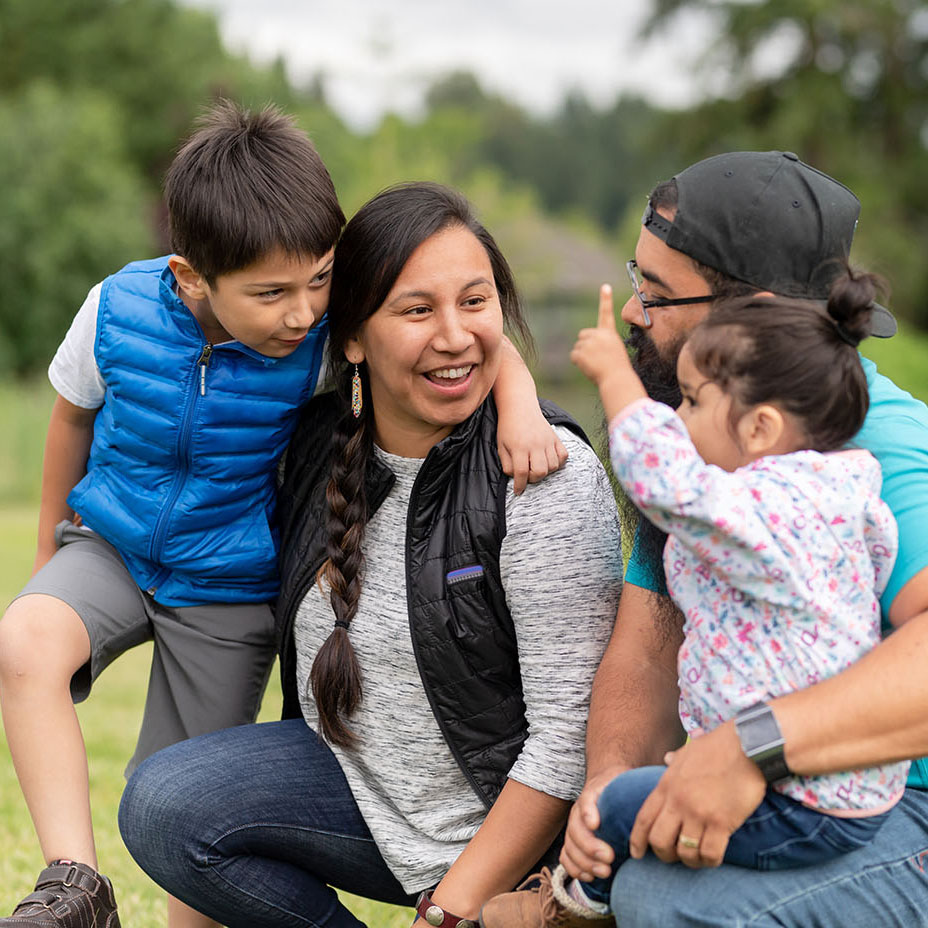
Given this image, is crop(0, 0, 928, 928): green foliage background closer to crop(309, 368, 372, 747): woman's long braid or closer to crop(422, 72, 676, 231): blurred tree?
crop(309, 368, 372, 747): woman's long braid

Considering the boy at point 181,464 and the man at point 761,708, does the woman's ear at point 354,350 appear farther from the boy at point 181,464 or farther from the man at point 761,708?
the man at point 761,708

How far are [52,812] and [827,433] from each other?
1.84 m

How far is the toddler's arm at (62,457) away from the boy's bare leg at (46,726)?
1.56 ft

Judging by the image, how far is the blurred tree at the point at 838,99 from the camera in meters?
26.0

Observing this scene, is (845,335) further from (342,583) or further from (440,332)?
(342,583)

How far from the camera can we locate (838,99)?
26.3 metres

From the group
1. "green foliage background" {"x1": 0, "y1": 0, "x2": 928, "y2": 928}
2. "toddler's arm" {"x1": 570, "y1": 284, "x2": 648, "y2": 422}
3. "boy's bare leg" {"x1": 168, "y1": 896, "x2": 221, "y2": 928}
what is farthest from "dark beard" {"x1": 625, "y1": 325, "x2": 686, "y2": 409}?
"green foliage background" {"x1": 0, "y1": 0, "x2": 928, "y2": 928}

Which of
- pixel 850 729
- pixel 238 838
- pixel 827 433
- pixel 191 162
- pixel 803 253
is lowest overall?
pixel 238 838

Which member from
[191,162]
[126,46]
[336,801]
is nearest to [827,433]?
[336,801]

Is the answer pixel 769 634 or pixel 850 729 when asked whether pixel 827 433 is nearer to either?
pixel 769 634

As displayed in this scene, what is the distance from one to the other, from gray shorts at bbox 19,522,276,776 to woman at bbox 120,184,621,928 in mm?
254

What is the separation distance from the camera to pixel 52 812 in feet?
9.23

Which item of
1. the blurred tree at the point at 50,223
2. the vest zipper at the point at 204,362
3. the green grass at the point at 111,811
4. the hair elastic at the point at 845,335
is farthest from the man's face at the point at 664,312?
the blurred tree at the point at 50,223

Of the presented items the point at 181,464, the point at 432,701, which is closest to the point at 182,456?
the point at 181,464
